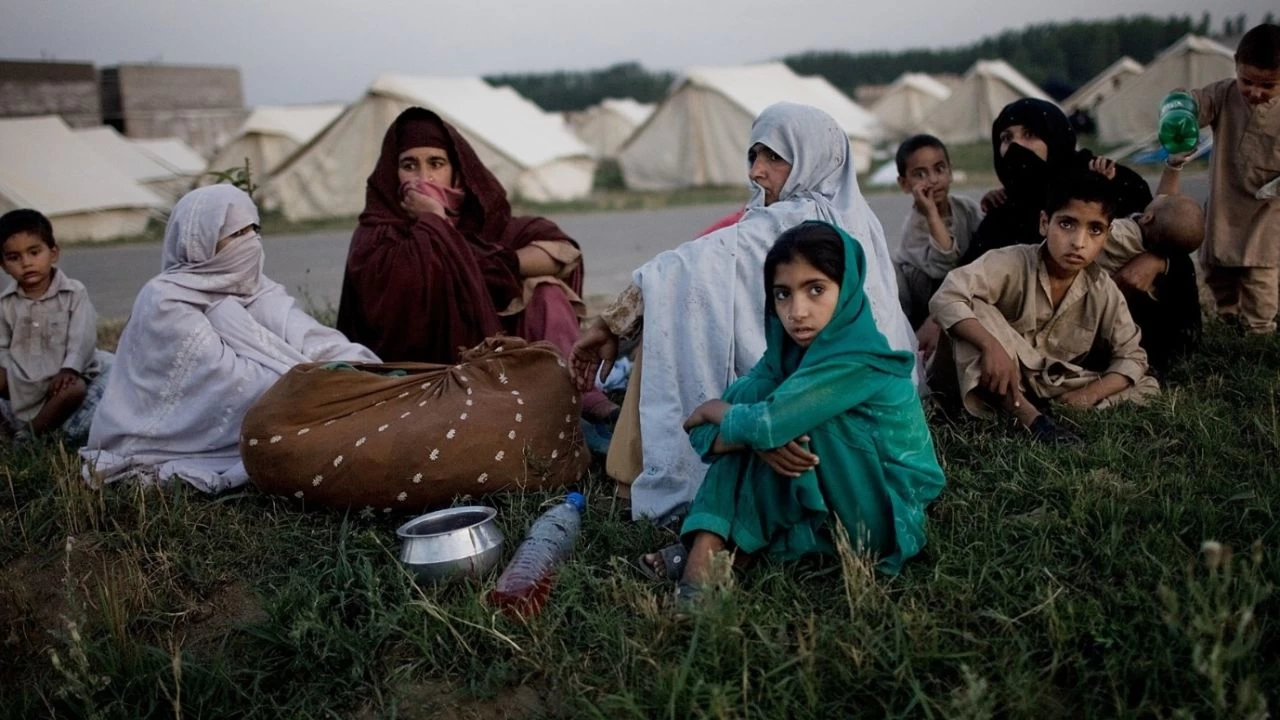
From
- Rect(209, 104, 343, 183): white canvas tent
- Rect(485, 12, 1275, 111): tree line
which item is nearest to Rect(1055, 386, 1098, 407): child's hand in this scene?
Rect(209, 104, 343, 183): white canvas tent

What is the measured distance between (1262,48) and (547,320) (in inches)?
122

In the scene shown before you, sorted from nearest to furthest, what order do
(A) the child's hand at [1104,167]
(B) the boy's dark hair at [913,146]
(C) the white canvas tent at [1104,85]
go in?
(A) the child's hand at [1104,167] → (B) the boy's dark hair at [913,146] → (C) the white canvas tent at [1104,85]

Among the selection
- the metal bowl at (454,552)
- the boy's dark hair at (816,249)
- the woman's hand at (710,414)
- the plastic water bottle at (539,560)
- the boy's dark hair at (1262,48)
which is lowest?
the plastic water bottle at (539,560)

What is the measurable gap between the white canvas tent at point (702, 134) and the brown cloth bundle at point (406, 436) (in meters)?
13.7

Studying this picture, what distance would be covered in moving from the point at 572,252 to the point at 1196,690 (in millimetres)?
2786

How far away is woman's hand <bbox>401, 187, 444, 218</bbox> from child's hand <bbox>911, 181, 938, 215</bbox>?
1988mm

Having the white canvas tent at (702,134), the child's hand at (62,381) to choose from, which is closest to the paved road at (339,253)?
the child's hand at (62,381)

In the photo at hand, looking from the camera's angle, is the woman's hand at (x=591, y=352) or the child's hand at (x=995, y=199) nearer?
the woman's hand at (x=591, y=352)

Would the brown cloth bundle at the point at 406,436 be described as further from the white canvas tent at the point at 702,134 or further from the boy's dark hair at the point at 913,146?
the white canvas tent at the point at 702,134

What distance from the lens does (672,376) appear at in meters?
2.69

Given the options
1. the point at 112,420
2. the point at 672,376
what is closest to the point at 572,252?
the point at 672,376

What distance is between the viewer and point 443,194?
386 cm

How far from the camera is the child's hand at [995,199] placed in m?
3.60

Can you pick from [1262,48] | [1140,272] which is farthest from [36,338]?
[1262,48]
